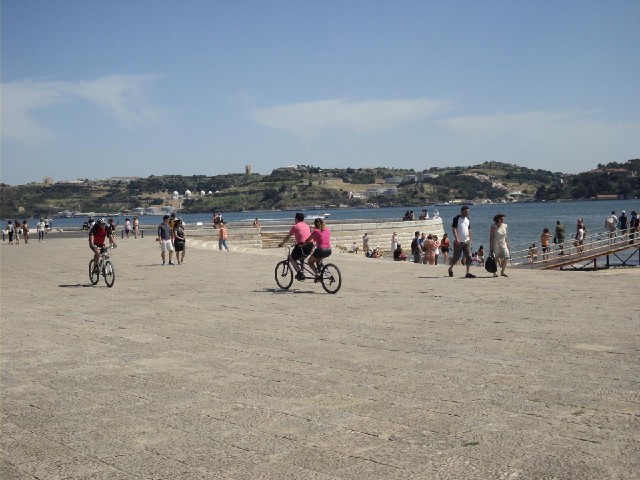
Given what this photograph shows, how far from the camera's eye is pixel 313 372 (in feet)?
23.0

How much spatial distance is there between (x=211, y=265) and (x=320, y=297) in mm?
9678

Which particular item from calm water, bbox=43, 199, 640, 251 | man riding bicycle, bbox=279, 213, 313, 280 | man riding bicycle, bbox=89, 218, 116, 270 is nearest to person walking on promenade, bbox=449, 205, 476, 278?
man riding bicycle, bbox=279, 213, 313, 280

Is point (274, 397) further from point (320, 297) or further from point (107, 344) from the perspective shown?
point (320, 297)

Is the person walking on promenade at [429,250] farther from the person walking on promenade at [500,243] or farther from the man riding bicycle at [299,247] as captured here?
the man riding bicycle at [299,247]

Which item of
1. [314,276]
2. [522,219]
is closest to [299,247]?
[314,276]

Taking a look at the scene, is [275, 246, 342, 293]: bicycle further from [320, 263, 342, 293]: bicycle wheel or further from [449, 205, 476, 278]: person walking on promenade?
[449, 205, 476, 278]: person walking on promenade

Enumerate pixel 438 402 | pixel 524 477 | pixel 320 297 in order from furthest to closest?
1. pixel 320 297
2. pixel 438 402
3. pixel 524 477

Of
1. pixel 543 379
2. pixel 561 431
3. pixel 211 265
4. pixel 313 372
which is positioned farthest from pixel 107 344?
pixel 211 265

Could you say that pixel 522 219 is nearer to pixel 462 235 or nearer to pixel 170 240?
pixel 170 240

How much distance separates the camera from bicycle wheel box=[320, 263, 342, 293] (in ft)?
45.4

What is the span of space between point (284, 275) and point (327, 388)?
823 cm

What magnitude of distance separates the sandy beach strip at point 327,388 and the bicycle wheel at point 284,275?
132cm

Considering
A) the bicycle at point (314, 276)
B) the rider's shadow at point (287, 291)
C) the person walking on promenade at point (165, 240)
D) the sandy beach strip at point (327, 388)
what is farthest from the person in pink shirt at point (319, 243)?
the person walking on promenade at point (165, 240)

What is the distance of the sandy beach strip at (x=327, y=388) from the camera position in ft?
14.7
